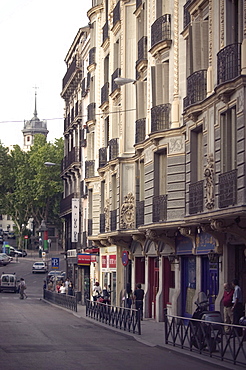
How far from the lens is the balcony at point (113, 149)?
40.8m

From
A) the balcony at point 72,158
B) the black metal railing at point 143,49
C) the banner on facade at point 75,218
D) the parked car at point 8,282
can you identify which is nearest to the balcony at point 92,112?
the banner on facade at point 75,218

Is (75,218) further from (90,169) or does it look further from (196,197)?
(196,197)

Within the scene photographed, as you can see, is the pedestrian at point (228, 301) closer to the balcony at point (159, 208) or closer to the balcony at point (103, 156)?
the balcony at point (159, 208)

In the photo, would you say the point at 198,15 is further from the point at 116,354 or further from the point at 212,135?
the point at 116,354

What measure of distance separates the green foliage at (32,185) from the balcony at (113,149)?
7729cm

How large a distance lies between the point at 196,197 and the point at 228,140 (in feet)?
10.7

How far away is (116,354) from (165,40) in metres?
14.7

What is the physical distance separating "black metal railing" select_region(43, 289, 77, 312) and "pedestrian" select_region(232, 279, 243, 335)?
19812 mm

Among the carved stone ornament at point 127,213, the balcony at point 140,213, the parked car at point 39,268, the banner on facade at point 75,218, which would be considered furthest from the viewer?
the parked car at point 39,268

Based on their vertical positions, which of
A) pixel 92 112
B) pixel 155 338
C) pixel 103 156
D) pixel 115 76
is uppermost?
pixel 115 76

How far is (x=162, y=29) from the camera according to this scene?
3159 cm

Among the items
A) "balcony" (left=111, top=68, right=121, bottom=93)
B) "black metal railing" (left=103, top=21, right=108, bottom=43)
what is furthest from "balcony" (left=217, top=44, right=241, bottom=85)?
"black metal railing" (left=103, top=21, right=108, bottom=43)

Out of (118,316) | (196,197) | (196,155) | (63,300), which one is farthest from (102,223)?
(196,197)

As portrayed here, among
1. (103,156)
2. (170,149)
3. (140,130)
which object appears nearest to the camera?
(170,149)
